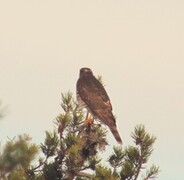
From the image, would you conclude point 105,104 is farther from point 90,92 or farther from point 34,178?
point 34,178

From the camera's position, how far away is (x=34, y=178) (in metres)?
10.5

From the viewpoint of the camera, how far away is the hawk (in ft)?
50.3

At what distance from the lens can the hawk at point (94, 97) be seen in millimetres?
15334

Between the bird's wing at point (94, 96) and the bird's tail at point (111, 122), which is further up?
the bird's wing at point (94, 96)

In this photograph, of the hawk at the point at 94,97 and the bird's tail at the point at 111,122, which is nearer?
the bird's tail at the point at 111,122

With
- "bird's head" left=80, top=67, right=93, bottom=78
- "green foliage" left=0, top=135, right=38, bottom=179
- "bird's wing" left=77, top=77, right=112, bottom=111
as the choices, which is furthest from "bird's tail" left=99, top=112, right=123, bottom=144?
"green foliage" left=0, top=135, right=38, bottom=179

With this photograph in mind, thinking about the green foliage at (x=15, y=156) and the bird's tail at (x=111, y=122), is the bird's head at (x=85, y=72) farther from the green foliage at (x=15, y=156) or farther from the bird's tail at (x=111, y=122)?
the green foliage at (x=15, y=156)

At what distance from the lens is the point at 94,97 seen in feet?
54.9

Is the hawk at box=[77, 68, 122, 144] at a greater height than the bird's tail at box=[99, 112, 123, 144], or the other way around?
the hawk at box=[77, 68, 122, 144]

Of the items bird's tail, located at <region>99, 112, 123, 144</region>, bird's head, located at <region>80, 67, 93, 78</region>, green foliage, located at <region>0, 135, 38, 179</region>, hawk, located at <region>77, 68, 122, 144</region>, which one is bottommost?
green foliage, located at <region>0, 135, 38, 179</region>

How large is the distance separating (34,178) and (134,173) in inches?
58.7

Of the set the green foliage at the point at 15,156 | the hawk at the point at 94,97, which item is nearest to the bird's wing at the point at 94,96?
the hawk at the point at 94,97

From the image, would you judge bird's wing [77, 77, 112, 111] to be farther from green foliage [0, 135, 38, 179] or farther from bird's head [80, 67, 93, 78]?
green foliage [0, 135, 38, 179]

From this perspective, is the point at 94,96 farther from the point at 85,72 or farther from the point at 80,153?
the point at 80,153
